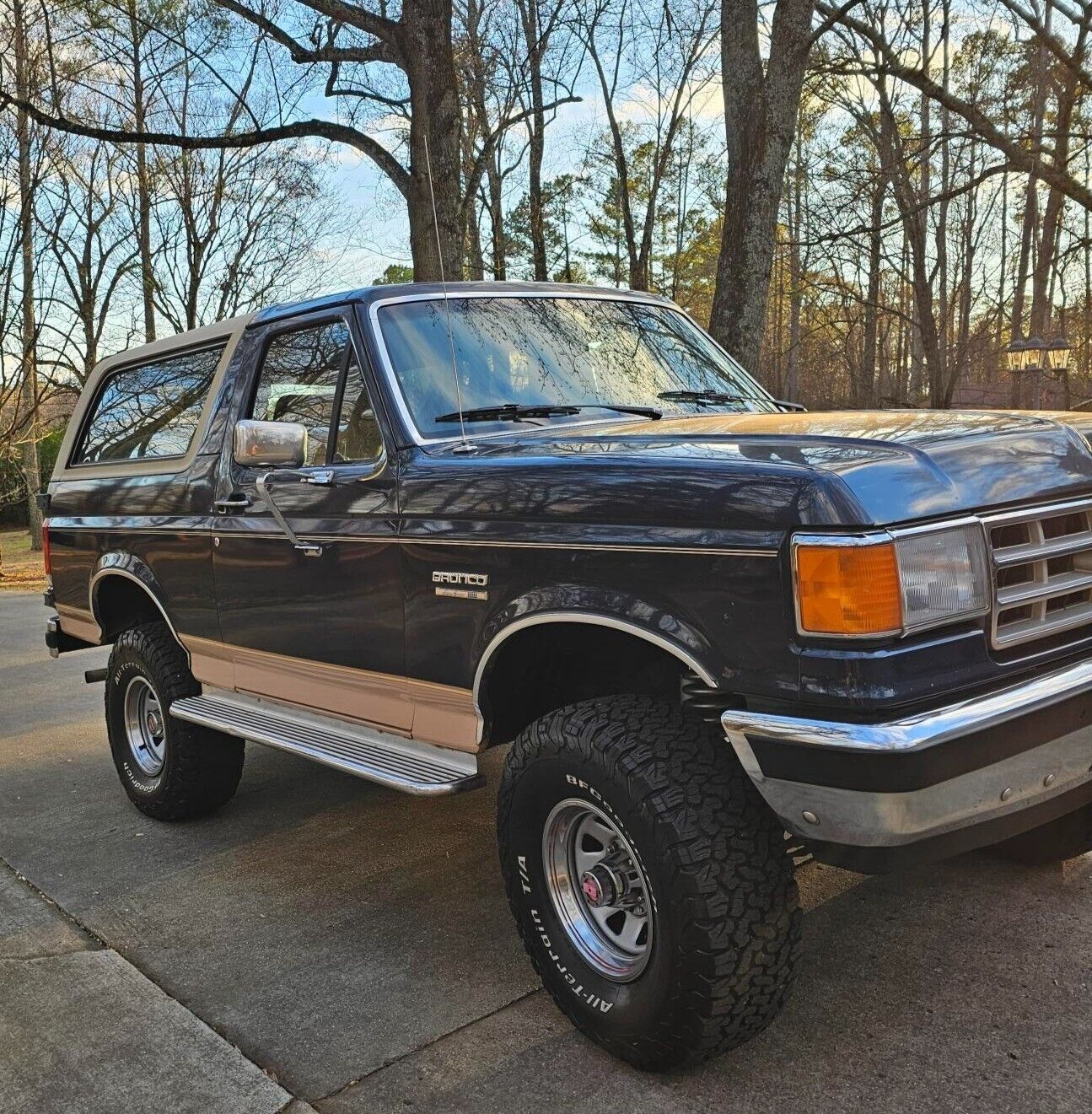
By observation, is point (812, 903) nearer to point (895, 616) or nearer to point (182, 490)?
point (895, 616)

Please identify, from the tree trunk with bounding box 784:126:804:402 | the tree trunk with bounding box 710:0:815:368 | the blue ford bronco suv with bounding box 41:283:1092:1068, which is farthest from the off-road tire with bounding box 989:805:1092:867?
the tree trunk with bounding box 784:126:804:402

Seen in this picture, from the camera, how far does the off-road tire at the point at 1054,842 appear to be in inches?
138

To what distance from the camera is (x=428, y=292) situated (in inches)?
152

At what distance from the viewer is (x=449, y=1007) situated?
10.3 feet

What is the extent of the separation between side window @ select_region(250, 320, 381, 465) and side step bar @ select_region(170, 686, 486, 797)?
0.98m

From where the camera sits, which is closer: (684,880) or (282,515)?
(684,880)

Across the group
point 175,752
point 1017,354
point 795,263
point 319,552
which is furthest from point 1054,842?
point 795,263

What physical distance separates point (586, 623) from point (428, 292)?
1.62 meters

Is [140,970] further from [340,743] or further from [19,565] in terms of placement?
Result: [19,565]

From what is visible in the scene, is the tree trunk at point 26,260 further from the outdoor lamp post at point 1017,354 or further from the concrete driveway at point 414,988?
the outdoor lamp post at point 1017,354

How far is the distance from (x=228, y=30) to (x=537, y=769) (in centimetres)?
1593

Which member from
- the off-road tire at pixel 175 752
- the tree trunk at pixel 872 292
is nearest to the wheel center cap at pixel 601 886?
the off-road tire at pixel 175 752

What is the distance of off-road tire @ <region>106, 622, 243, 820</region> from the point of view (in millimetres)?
4715

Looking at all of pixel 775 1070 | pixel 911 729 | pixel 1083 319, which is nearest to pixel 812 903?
pixel 775 1070
